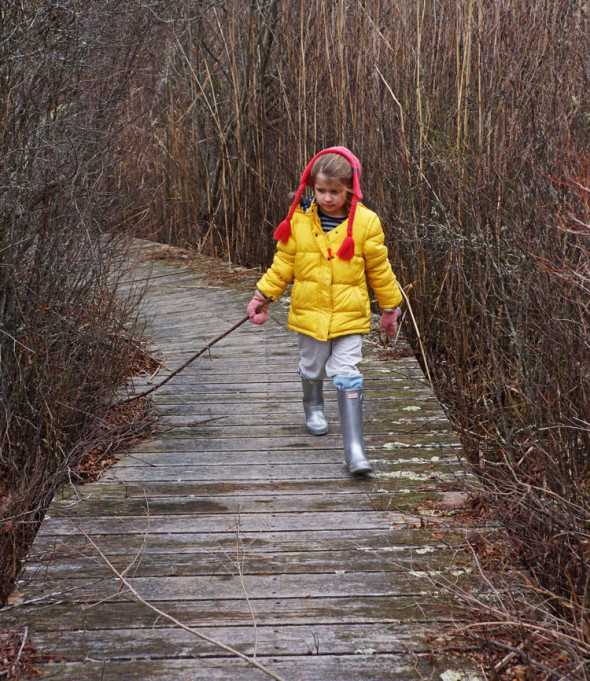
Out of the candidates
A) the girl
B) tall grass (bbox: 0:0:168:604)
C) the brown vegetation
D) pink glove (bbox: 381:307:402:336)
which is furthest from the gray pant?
tall grass (bbox: 0:0:168:604)

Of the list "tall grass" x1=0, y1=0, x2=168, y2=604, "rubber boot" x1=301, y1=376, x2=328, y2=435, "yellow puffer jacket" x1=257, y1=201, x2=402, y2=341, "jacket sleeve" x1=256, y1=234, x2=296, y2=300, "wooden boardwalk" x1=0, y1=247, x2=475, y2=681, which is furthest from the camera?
"rubber boot" x1=301, y1=376, x2=328, y2=435

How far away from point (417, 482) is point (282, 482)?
0.51 metres

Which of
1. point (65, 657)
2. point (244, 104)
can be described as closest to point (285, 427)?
point (65, 657)

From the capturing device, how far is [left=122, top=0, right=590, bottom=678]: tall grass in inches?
110

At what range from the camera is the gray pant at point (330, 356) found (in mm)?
3520

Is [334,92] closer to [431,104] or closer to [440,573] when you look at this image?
[431,104]

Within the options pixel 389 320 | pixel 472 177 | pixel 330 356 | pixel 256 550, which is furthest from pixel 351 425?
pixel 472 177

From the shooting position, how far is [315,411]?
3.89 meters

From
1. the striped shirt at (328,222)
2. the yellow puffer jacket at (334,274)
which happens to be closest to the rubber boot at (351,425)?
the yellow puffer jacket at (334,274)

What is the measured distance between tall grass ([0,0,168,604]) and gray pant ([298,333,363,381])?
2.90ft

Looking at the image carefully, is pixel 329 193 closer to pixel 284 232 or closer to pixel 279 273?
pixel 284 232

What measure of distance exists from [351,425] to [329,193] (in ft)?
2.95

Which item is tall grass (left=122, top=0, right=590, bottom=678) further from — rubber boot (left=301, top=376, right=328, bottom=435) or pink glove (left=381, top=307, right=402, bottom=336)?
rubber boot (left=301, top=376, right=328, bottom=435)

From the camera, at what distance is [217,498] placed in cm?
326
